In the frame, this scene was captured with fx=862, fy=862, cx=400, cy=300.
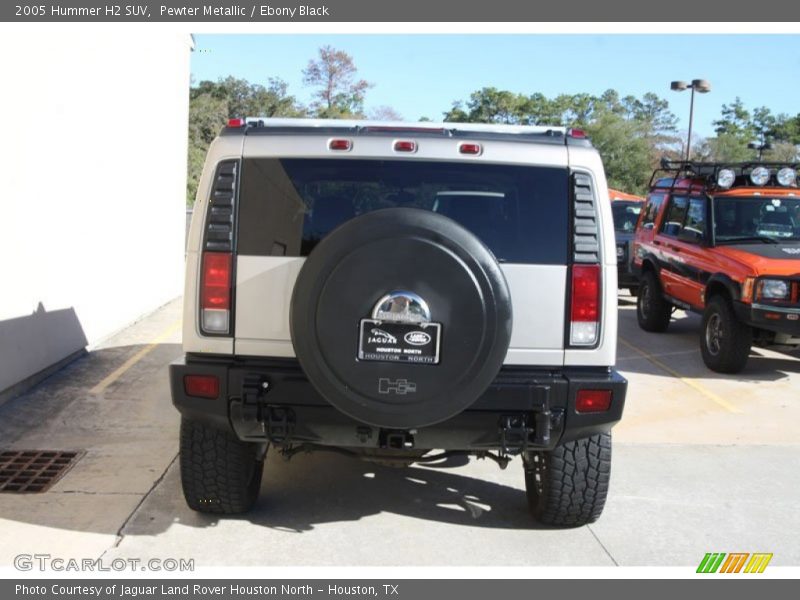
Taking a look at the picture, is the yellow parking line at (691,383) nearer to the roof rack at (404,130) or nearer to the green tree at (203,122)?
the roof rack at (404,130)

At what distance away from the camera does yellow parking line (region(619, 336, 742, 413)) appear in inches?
314

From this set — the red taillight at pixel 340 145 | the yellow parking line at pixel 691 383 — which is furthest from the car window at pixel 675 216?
the red taillight at pixel 340 145

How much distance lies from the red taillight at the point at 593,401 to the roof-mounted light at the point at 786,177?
281 inches

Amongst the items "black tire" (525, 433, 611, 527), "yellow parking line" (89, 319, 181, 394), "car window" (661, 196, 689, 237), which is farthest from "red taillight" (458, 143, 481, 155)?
"car window" (661, 196, 689, 237)

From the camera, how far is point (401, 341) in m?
3.77

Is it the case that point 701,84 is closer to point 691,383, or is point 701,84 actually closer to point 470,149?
point 691,383

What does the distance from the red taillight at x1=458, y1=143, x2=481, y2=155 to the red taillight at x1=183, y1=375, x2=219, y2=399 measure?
Answer: 1608mm

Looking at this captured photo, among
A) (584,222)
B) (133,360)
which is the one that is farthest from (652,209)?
(584,222)

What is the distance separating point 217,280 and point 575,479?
6.87 feet

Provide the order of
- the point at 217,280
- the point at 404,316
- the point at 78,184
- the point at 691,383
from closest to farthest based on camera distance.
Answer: the point at 404,316 < the point at 217,280 < the point at 78,184 < the point at 691,383

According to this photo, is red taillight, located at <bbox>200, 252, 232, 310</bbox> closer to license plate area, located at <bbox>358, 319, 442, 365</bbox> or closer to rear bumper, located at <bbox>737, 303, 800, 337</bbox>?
license plate area, located at <bbox>358, 319, 442, 365</bbox>

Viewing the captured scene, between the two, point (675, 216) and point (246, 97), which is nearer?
point (675, 216)
